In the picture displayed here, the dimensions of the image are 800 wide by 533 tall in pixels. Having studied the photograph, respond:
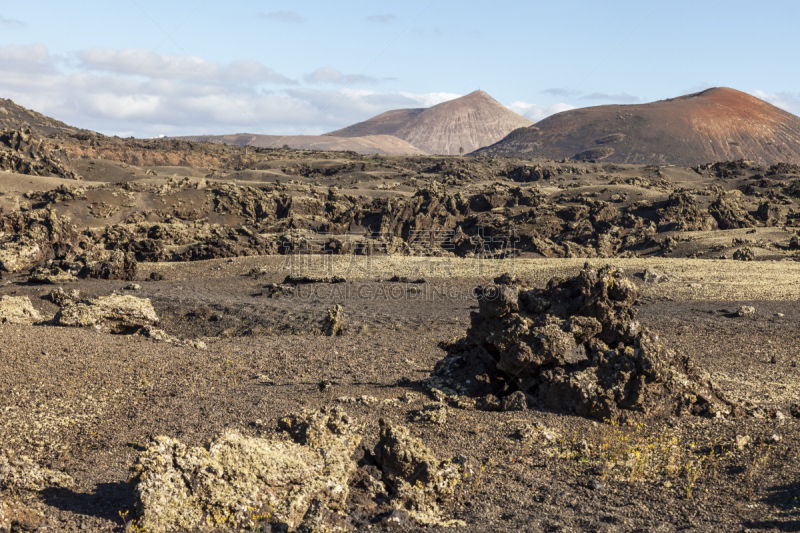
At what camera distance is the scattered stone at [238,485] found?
4.90 m

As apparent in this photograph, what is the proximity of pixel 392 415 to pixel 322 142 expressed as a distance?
181 m

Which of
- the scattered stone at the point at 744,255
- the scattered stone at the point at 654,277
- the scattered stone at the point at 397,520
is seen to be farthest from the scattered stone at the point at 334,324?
the scattered stone at the point at 744,255

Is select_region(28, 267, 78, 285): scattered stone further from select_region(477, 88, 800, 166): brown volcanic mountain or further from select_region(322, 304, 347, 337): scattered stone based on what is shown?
select_region(477, 88, 800, 166): brown volcanic mountain

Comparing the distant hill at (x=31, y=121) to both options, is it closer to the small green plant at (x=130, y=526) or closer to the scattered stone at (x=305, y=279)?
the scattered stone at (x=305, y=279)

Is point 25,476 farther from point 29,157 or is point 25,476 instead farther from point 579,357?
point 29,157

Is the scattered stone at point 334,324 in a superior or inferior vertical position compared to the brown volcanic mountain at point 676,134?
inferior

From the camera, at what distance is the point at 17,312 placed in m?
12.7

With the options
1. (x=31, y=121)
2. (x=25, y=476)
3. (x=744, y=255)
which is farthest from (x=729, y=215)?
(x=31, y=121)

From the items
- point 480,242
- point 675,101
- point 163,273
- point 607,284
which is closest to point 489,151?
point 675,101

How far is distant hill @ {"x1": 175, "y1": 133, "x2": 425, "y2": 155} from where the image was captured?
168 meters

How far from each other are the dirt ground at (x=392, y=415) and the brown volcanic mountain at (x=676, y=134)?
93007mm

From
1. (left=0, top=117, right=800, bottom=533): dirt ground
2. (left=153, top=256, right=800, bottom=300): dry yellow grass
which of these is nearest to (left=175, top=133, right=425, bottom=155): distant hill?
(left=0, top=117, right=800, bottom=533): dirt ground

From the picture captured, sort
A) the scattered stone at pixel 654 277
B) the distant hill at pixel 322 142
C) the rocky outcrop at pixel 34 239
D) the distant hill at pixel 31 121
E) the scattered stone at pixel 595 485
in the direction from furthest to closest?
1. the distant hill at pixel 322 142
2. the distant hill at pixel 31 121
3. the rocky outcrop at pixel 34 239
4. the scattered stone at pixel 654 277
5. the scattered stone at pixel 595 485

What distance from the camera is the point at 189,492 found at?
5.05 meters
